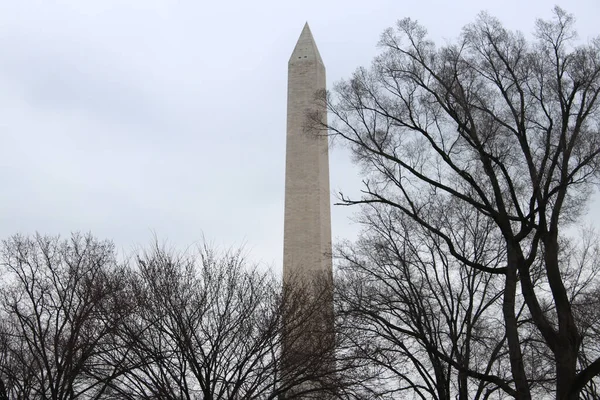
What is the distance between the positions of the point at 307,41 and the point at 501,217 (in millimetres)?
18033

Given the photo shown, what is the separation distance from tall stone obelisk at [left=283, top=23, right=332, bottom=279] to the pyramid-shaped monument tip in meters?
0.05

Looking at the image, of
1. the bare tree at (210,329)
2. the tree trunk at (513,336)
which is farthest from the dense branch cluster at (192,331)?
the tree trunk at (513,336)

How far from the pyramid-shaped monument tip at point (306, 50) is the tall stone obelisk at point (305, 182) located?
45 millimetres

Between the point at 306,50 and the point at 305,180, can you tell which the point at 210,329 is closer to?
the point at 305,180

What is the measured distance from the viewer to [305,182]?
2858 centimetres

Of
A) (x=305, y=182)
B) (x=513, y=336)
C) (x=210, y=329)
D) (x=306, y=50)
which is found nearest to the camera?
(x=513, y=336)

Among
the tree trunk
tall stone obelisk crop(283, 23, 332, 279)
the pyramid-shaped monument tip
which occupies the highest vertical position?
the pyramid-shaped monument tip

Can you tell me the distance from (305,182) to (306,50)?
625cm

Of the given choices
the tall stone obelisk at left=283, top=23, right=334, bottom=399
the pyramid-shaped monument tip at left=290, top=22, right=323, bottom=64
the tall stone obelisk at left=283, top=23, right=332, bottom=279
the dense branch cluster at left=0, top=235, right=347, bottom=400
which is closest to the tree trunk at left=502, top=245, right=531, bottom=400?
the dense branch cluster at left=0, top=235, right=347, bottom=400

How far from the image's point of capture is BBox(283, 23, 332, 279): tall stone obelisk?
2764cm

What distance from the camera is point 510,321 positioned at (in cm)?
1483

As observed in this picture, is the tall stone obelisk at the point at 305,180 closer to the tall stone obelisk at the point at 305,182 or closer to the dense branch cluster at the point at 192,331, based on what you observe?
the tall stone obelisk at the point at 305,182

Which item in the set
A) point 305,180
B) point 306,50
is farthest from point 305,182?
point 306,50

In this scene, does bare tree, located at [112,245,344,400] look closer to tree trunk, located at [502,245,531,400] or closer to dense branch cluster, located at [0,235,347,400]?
dense branch cluster, located at [0,235,347,400]
